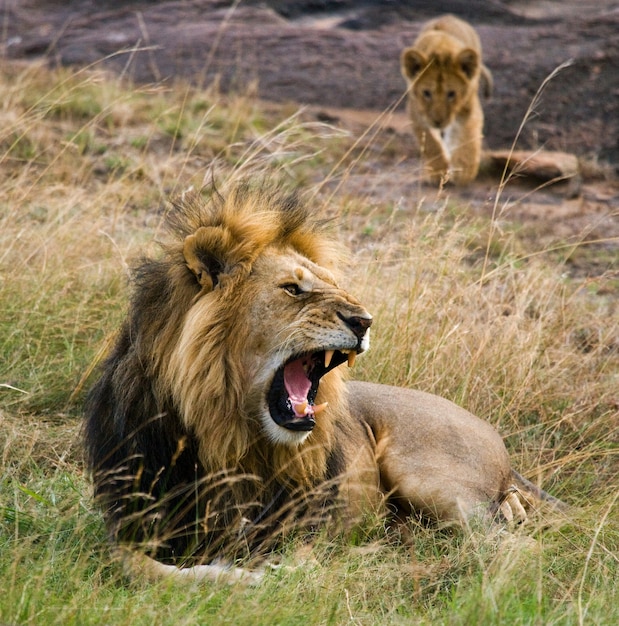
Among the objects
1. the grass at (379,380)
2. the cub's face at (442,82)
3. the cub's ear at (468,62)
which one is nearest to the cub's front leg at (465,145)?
the cub's face at (442,82)

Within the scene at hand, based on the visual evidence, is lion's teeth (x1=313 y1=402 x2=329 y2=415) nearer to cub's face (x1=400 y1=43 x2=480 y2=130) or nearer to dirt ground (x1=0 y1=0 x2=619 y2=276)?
dirt ground (x1=0 y1=0 x2=619 y2=276)

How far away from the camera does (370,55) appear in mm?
12703

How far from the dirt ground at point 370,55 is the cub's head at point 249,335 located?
19.2ft

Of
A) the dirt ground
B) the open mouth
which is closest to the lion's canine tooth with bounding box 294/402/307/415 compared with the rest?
the open mouth

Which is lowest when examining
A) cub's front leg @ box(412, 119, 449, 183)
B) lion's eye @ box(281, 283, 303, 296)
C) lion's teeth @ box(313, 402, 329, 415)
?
cub's front leg @ box(412, 119, 449, 183)

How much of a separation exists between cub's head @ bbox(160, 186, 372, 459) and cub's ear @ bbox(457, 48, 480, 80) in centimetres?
661

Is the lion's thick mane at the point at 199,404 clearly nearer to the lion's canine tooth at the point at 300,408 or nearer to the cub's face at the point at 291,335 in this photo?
the cub's face at the point at 291,335

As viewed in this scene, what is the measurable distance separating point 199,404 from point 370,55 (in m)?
9.75

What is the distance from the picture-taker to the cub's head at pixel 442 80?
32.1 feet

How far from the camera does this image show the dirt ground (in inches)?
432

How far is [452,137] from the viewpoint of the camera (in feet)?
32.5

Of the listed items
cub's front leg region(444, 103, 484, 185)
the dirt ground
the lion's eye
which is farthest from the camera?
the dirt ground

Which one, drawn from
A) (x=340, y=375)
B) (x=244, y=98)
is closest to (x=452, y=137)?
(x=244, y=98)

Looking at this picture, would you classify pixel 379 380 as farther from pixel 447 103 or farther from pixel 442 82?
pixel 442 82
